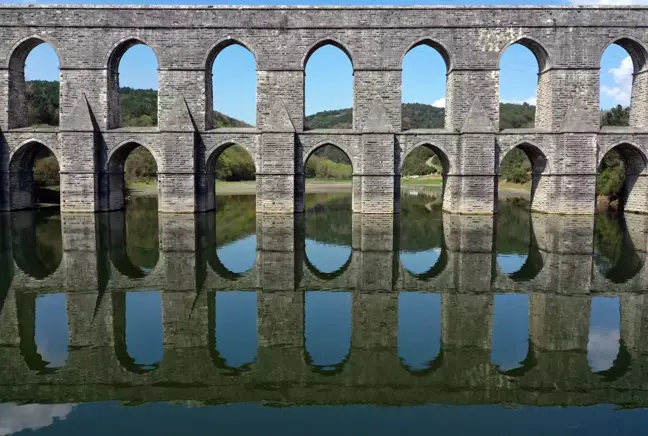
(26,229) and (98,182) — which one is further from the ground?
(98,182)

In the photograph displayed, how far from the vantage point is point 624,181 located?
76.8ft

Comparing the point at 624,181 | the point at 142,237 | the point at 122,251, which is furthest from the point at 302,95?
the point at 624,181

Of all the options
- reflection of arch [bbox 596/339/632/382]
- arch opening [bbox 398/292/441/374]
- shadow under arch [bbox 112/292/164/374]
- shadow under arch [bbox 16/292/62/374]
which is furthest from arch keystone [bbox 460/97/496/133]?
shadow under arch [bbox 16/292/62/374]

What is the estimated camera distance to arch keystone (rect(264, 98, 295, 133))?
20.7 m

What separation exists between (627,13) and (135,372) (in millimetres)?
23429

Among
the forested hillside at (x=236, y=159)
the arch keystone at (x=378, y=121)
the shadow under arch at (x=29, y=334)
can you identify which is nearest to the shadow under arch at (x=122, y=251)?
the shadow under arch at (x=29, y=334)

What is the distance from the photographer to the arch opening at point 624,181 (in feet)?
71.4

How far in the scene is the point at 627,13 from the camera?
67.9 ft

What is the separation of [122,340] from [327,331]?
2.56m

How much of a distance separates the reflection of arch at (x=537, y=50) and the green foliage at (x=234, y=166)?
3324cm

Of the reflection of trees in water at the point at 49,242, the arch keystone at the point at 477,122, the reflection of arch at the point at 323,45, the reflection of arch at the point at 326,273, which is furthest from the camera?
the reflection of arch at the point at 323,45

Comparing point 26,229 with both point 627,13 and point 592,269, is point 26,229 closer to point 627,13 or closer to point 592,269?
point 592,269

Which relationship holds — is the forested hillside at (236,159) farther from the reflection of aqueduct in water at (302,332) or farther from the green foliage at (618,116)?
the reflection of aqueduct in water at (302,332)

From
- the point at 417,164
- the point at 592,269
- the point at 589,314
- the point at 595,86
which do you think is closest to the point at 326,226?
the point at 592,269
